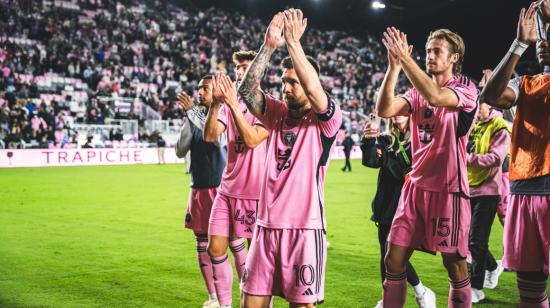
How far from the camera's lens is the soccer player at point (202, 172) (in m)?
6.00

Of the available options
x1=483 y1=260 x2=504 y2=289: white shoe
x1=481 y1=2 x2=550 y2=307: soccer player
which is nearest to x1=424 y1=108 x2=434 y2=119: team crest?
x1=481 y1=2 x2=550 y2=307: soccer player

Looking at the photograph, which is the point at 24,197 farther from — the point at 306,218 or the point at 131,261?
the point at 306,218

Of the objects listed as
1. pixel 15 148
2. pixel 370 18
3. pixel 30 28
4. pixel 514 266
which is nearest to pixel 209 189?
pixel 514 266

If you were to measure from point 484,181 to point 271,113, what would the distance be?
3.16m

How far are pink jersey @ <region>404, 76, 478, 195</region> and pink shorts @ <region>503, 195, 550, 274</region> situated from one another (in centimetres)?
63

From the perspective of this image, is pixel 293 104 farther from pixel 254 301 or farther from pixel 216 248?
pixel 216 248

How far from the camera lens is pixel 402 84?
4766cm

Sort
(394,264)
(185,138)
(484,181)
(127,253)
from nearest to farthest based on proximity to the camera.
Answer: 1. (394,264)
2. (185,138)
3. (484,181)
4. (127,253)

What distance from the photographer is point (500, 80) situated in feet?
12.2

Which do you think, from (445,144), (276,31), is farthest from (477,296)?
(276,31)

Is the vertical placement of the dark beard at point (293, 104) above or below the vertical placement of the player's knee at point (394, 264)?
above

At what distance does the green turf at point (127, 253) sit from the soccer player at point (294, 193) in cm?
221

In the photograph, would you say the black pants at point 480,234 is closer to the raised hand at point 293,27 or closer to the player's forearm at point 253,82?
the player's forearm at point 253,82

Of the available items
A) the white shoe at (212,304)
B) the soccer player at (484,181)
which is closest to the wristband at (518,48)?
the soccer player at (484,181)
